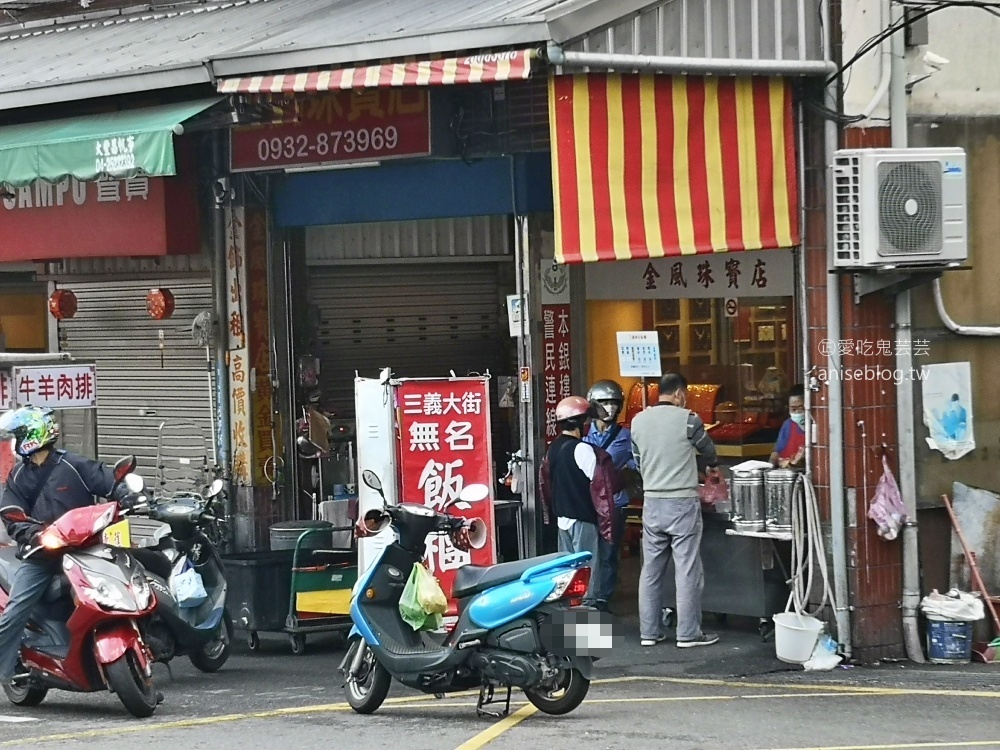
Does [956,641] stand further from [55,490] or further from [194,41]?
[194,41]

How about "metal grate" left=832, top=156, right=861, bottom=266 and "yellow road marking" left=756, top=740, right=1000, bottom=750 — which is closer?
"yellow road marking" left=756, top=740, right=1000, bottom=750

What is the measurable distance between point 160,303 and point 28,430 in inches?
206

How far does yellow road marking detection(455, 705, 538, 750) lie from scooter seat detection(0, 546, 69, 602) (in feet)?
8.71

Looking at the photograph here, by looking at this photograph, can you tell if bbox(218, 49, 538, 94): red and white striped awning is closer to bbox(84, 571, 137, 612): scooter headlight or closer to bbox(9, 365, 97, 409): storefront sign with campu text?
bbox(9, 365, 97, 409): storefront sign with campu text

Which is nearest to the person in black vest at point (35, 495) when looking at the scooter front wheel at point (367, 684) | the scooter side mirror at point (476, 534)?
the scooter front wheel at point (367, 684)

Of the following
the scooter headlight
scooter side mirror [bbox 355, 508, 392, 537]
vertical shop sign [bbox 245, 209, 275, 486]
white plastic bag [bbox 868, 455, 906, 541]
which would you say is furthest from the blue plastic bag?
white plastic bag [bbox 868, 455, 906, 541]

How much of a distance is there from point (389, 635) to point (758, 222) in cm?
367

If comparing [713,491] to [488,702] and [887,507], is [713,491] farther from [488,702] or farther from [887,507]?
[488,702]

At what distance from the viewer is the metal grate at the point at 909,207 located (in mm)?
10258

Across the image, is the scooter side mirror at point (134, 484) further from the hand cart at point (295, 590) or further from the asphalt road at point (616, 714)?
the hand cart at point (295, 590)

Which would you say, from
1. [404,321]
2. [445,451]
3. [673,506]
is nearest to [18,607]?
[445,451]

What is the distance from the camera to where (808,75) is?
10.5 metres

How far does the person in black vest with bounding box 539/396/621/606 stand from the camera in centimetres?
1149

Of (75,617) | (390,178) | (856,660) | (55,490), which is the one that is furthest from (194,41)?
(856,660)
